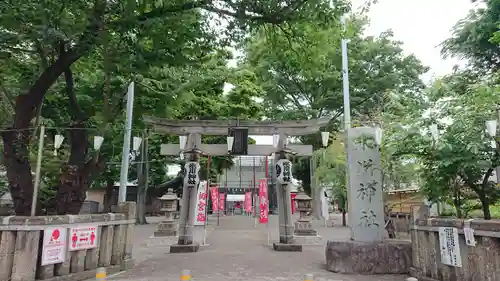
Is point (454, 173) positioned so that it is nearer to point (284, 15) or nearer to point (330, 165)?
point (284, 15)

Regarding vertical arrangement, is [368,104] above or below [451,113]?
above

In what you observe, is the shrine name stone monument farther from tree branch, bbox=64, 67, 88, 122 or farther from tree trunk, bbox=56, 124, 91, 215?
tree branch, bbox=64, 67, 88, 122

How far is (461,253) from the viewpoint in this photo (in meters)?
5.79

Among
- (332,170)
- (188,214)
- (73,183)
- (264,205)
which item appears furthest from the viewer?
(332,170)

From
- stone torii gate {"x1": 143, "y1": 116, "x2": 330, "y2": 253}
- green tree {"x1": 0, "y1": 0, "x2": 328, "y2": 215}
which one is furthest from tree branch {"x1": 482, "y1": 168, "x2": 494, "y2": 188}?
stone torii gate {"x1": 143, "y1": 116, "x2": 330, "y2": 253}

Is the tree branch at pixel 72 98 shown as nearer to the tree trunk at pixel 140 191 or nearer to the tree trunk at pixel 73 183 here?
the tree trunk at pixel 73 183

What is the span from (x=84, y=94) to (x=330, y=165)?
47.1ft

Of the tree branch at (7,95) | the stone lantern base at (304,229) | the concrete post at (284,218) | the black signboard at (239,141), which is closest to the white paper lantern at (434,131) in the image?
the concrete post at (284,218)

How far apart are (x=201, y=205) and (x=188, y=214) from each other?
1.33 metres

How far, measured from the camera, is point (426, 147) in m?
7.43

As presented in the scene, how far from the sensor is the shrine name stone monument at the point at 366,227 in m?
7.96

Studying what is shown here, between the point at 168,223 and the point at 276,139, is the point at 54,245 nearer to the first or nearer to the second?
the point at 276,139

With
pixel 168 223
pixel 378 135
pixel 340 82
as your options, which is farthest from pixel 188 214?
pixel 340 82

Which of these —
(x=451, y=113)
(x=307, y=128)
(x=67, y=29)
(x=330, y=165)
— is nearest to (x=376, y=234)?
(x=451, y=113)
